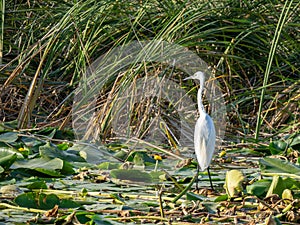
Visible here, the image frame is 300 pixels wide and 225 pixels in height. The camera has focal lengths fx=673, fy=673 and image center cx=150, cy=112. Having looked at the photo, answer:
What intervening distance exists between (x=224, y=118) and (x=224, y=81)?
19 centimetres

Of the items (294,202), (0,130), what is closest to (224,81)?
(0,130)

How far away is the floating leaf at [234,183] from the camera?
1.94m

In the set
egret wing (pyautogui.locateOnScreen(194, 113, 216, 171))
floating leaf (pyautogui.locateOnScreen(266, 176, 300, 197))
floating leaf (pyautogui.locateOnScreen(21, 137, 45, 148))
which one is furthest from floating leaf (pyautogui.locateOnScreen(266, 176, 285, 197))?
floating leaf (pyautogui.locateOnScreen(21, 137, 45, 148))

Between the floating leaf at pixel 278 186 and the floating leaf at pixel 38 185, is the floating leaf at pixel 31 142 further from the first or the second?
the floating leaf at pixel 278 186

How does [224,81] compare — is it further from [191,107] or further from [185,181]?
[185,181]

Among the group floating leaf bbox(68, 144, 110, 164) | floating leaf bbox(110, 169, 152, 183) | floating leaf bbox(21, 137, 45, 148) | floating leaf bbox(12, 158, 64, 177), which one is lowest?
floating leaf bbox(21, 137, 45, 148)

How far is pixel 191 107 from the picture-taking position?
3.55 meters

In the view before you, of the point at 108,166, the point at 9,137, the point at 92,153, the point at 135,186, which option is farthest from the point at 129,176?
the point at 9,137

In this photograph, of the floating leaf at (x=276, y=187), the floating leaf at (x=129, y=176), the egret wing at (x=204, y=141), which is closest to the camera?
the floating leaf at (x=276, y=187)

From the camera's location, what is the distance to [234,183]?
1961 millimetres

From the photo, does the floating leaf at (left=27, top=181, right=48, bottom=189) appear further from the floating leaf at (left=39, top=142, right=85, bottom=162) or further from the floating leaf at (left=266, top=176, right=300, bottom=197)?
the floating leaf at (left=266, top=176, right=300, bottom=197)

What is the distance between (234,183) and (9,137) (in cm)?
127

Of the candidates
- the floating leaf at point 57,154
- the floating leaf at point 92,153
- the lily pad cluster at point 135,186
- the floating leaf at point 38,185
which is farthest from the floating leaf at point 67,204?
the floating leaf at point 92,153

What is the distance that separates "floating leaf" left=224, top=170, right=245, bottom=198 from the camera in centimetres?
194
